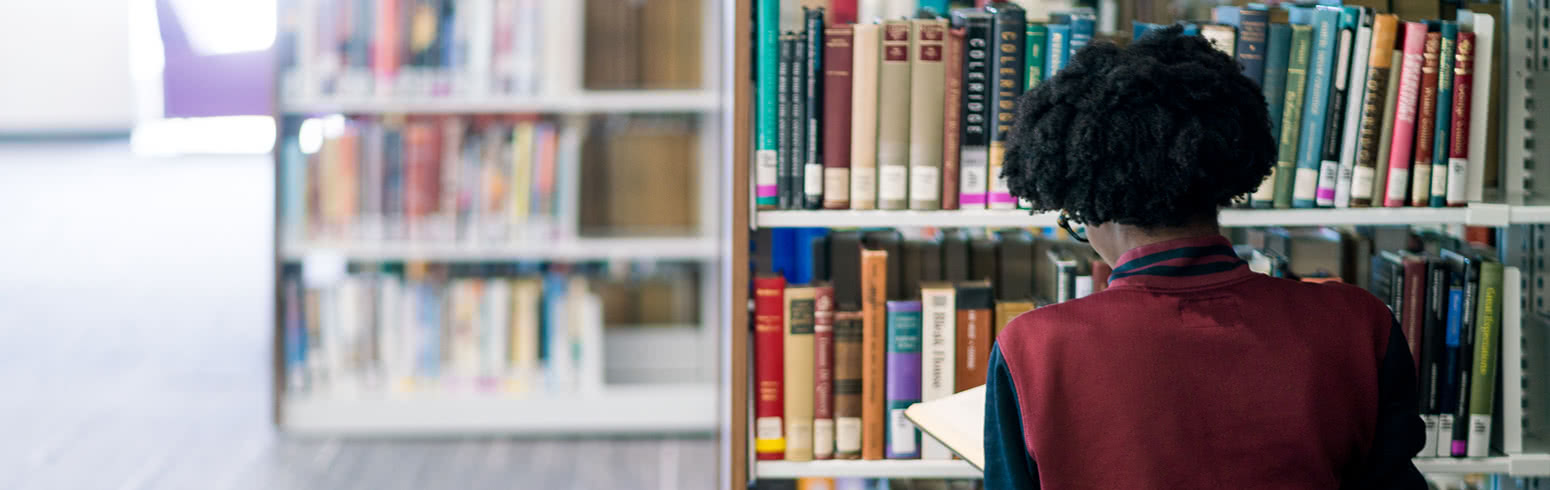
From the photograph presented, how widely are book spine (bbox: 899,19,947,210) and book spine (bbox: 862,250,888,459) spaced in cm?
8

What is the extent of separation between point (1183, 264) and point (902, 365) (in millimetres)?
516

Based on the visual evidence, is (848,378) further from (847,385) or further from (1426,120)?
(1426,120)

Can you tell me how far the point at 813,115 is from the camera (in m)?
1.27

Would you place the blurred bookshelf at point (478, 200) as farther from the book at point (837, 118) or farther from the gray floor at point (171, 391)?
the book at point (837, 118)

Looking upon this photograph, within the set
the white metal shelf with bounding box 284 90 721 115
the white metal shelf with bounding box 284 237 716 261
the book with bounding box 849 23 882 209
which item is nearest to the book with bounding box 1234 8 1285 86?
the book with bounding box 849 23 882 209

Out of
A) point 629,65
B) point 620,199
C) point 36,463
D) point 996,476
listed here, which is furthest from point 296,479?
point 996,476

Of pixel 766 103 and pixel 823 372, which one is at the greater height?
pixel 766 103

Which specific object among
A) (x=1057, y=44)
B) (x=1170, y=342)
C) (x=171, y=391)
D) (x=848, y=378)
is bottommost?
(x=171, y=391)

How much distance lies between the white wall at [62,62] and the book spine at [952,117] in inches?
425

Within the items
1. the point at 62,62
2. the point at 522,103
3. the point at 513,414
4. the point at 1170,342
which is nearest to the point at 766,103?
the point at 1170,342

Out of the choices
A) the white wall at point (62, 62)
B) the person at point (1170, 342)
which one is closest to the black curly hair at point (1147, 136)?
the person at point (1170, 342)

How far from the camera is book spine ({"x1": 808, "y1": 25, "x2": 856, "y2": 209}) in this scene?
4.13 ft

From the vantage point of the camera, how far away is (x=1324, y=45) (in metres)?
1.27

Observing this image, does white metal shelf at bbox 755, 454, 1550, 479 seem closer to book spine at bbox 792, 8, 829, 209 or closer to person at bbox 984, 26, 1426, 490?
book spine at bbox 792, 8, 829, 209
